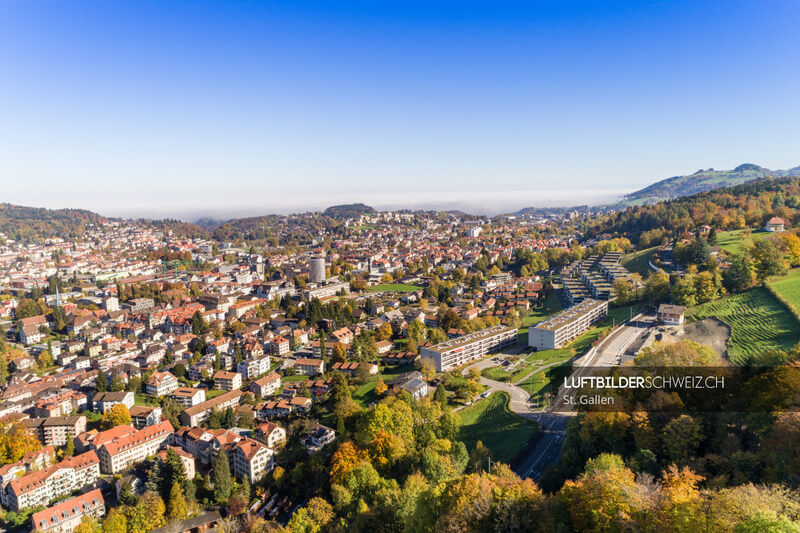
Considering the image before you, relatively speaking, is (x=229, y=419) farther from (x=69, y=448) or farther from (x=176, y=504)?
(x=69, y=448)

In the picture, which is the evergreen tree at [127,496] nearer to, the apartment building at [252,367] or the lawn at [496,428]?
the apartment building at [252,367]

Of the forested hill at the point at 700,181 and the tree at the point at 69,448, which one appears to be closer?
the tree at the point at 69,448

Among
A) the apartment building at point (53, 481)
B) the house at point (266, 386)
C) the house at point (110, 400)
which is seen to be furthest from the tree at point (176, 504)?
the house at point (110, 400)

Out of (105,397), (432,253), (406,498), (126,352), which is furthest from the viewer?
(432,253)

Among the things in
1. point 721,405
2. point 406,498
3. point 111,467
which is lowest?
point 111,467

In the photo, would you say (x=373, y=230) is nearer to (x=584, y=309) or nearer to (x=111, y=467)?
(x=584, y=309)

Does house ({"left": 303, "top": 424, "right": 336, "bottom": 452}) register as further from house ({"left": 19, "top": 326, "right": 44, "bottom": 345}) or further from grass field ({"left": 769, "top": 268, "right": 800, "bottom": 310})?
house ({"left": 19, "top": 326, "right": 44, "bottom": 345})

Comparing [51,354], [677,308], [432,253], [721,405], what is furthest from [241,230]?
[721,405]

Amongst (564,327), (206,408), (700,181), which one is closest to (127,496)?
(206,408)
